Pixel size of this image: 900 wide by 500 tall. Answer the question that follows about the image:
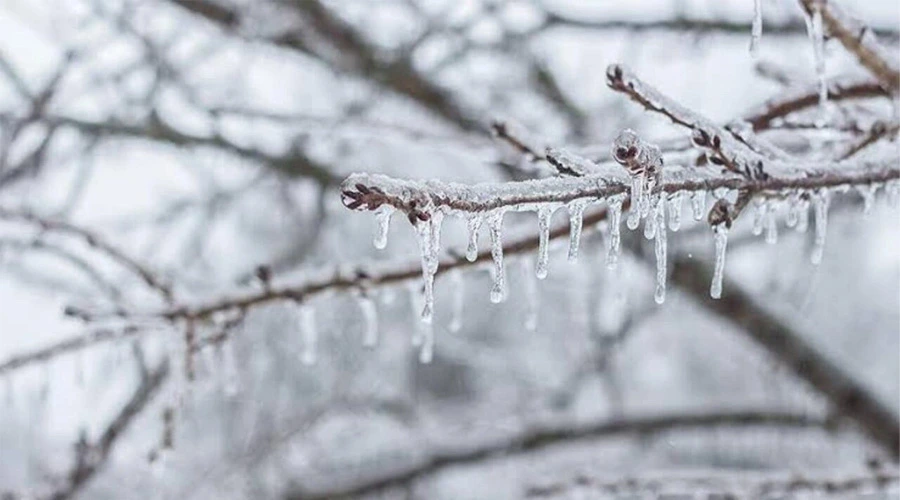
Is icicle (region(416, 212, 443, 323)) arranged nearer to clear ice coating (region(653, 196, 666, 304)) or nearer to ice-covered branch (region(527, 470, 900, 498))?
clear ice coating (region(653, 196, 666, 304))

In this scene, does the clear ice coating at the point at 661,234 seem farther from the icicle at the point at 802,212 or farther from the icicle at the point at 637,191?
the icicle at the point at 802,212

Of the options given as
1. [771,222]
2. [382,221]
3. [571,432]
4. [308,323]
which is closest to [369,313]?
[308,323]

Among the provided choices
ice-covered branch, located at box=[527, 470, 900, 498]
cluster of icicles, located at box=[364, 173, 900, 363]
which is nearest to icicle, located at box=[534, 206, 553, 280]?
cluster of icicles, located at box=[364, 173, 900, 363]

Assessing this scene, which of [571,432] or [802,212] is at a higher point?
[802,212]

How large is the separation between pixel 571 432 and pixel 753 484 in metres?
1.52

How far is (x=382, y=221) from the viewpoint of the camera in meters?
0.70

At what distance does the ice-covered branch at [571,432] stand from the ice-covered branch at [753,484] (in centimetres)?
143

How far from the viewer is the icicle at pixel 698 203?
0.77m

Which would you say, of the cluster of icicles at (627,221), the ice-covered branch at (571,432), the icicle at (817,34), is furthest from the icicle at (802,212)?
the ice-covered branch at (571,432)

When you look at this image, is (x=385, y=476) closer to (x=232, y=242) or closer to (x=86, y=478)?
(x=86, y=478)

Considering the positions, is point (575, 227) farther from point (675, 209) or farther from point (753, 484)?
point (753, 484)

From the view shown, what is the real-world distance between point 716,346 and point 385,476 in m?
4.90

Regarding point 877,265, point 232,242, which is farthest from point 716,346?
point 232,242

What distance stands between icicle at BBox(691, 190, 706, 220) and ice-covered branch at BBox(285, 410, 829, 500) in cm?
213
